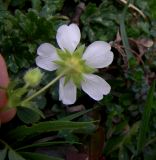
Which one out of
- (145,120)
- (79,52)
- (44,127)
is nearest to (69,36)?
(79,52)

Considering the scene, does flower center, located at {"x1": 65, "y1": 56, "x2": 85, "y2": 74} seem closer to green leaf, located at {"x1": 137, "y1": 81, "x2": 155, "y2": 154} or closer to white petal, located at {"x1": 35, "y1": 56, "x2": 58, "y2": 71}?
white petal, located at {"x1": 35, "y1": 56, "x2": 58, "y2": 71}

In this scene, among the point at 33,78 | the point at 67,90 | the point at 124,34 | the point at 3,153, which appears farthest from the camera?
the point at 124,34

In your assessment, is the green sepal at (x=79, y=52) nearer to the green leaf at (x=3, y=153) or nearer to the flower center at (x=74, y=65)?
the flower center at (x=74, y=65)

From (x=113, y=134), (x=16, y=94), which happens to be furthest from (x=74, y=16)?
(x=16, y=94)

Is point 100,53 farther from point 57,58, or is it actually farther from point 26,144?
point 26,144

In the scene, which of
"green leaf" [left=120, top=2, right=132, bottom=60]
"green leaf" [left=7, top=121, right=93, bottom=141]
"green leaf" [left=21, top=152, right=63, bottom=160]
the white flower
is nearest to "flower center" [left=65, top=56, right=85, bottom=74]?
the white flower

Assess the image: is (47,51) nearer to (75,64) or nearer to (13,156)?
A: (75,64)
